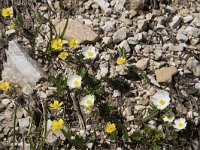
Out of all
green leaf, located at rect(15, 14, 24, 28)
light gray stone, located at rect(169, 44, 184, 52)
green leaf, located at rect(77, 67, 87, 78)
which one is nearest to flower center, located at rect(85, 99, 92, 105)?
green leaf, located at rect(77, 67, 87, 78)

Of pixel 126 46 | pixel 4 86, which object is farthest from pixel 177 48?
pixel 4 86

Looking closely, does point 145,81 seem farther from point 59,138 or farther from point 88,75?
point 59,138

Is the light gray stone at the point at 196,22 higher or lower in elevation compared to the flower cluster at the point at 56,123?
higher

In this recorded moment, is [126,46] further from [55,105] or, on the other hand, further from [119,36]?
[55,105]

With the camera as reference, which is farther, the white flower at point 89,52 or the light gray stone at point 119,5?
the light gray stone at point 119,5

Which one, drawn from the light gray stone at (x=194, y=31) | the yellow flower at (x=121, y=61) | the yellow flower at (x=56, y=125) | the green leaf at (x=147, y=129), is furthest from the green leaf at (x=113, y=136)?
the light gray stone at (x=194, y=31)

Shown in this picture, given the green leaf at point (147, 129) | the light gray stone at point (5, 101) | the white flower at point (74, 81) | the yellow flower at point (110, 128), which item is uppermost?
the white flower at point (74, 81)

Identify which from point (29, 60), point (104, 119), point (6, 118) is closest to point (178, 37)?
point (104, 119)

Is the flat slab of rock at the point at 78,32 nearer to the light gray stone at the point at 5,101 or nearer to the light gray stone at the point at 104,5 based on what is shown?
the light gray stone at the point at 104,5
